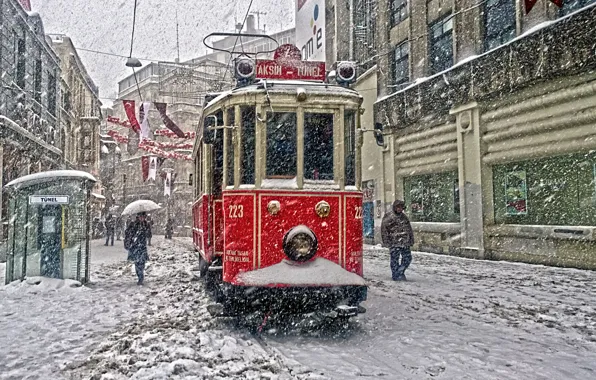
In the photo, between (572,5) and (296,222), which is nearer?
(296,222)

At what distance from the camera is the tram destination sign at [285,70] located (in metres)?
7.27

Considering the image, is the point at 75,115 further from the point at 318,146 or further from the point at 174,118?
the point at 318,146

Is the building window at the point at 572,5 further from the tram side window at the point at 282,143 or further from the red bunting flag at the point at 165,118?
the red bunting flag at the point at 165,118

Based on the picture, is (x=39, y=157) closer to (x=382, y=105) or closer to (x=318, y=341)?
(x=382, y=105)

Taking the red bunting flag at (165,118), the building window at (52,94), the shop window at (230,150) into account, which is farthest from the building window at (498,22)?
the building window at (52,94)

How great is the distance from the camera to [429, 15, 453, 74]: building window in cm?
1822

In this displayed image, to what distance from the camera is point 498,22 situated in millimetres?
15586

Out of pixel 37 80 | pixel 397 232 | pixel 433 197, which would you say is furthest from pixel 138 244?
pixel 37 80

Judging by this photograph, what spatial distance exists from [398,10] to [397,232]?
45.5 feet

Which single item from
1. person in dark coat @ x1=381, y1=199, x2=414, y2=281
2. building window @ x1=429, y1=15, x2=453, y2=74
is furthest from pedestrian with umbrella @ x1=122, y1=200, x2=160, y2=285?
building window @ x1=429, y1=15, x2=453, y2=74

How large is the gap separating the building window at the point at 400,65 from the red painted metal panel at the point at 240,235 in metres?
15.9

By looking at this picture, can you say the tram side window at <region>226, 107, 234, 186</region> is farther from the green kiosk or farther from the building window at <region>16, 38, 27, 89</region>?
the building window at <region>16, 38, 27, 89</region>

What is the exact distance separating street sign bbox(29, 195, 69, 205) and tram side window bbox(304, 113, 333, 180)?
23.7 ft

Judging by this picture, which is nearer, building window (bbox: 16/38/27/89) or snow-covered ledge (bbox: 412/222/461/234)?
snow-covered ledge (bbox: 412/222/461/234)
